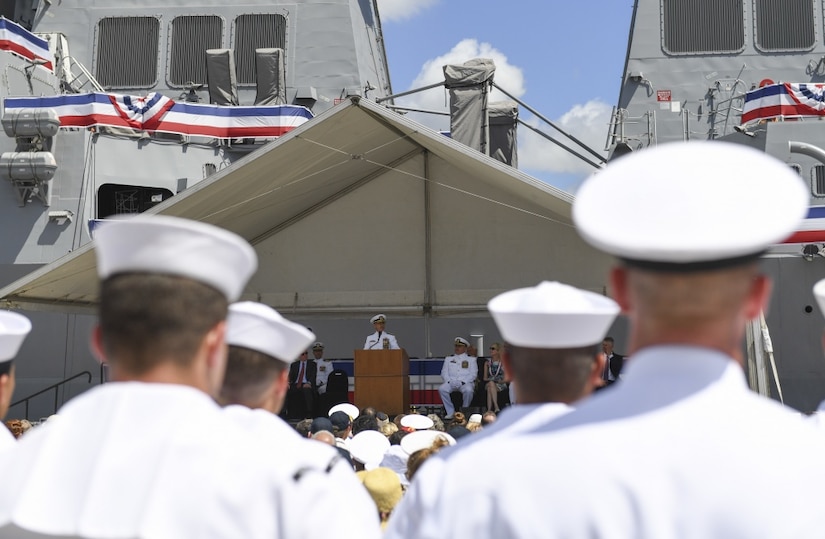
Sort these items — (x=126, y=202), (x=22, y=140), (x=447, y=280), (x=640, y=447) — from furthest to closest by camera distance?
1. (x=126, y=202)
2. (x=22, y=140)
3. (x=447, y=280)
4. (x=640, y=447)

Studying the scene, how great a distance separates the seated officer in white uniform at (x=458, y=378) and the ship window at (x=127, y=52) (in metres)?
8.76

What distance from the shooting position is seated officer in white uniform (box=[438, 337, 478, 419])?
13445mm

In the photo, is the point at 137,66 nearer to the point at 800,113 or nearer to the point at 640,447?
the point at 800,113

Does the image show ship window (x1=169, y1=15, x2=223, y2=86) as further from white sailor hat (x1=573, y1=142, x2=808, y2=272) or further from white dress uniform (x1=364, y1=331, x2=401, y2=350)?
white sailor hat (x1=573, y1=142, x2=808, y2=272)

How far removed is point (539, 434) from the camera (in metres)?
1.44

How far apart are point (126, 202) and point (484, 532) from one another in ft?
54.8

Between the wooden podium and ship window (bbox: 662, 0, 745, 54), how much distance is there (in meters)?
9.15

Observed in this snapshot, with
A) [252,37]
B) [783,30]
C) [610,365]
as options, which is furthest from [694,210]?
[783,30]

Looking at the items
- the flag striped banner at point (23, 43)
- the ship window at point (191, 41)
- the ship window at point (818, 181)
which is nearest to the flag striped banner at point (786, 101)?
the ship window at point (818, 181)

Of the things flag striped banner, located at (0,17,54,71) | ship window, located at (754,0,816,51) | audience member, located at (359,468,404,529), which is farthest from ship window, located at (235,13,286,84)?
audience member, located at (359,468,404,529)

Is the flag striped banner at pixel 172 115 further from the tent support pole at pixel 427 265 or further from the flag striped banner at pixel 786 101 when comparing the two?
the flag striped banner at pixel 786 101

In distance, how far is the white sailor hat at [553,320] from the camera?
2.29 metres

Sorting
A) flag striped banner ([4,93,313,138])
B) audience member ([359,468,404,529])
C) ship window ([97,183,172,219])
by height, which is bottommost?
audience member ([359,468,404,529])

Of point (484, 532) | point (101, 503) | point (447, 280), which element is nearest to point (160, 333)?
point (101, 503)
